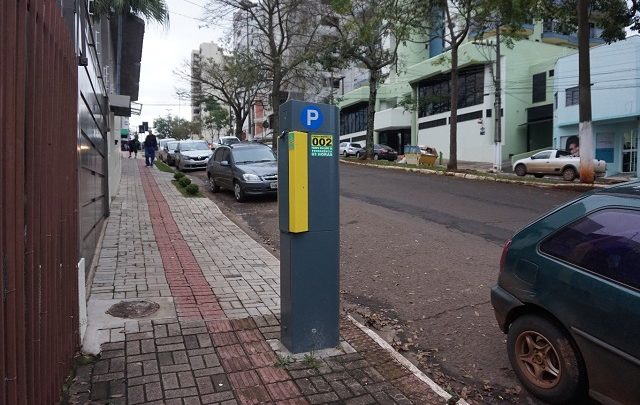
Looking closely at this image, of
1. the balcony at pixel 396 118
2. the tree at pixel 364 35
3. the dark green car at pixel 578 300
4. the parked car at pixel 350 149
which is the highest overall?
the tree at pixel 364 35

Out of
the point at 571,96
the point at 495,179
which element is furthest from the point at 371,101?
the point at 571,96

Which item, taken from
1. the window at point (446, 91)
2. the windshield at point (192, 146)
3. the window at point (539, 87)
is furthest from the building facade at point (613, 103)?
the windshield at point (192, 146)

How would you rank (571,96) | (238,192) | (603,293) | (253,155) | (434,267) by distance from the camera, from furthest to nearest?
(571,96) → (253,155) → (238,192) → (434,267) → (603,293)

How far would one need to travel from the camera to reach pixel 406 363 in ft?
13.9

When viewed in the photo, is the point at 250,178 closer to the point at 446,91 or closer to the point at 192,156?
the point at 192,156

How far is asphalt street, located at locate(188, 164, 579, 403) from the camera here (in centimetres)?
445

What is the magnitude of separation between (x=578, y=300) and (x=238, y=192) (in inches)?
438

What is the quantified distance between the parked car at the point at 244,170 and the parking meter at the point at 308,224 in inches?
348

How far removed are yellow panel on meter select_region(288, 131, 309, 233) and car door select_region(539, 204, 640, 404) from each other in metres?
1.84

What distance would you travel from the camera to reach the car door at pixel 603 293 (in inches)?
117

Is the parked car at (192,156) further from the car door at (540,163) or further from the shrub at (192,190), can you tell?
the car door at (540,163)

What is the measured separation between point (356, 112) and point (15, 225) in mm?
59154

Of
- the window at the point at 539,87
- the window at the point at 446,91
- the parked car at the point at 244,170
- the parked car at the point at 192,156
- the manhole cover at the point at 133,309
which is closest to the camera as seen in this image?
the manhole cover at the point at 133,309

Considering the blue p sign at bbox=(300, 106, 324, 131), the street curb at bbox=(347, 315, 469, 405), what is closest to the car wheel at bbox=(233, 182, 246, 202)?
the street curb at bbox=(347, 315, 469, 405)
